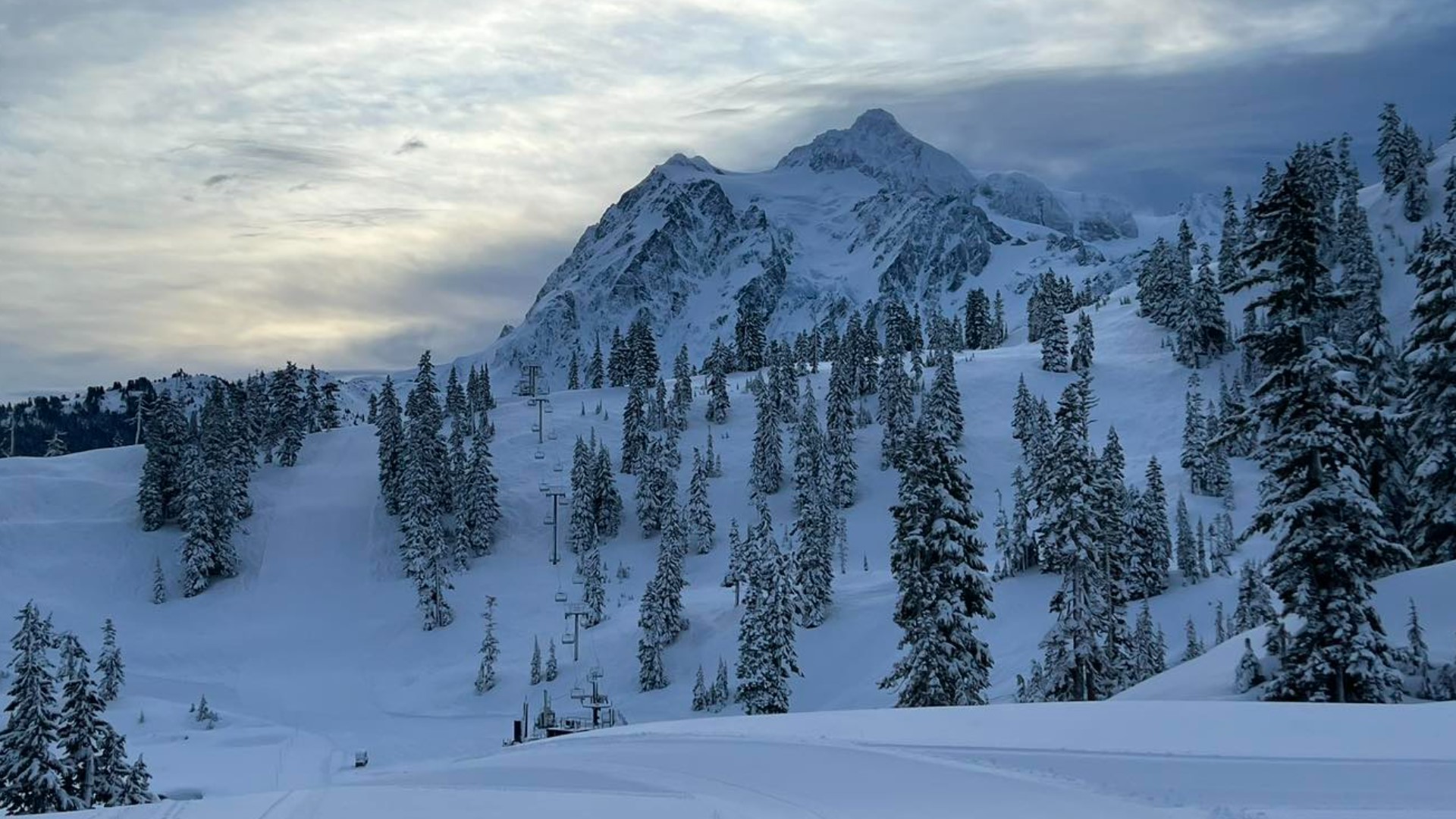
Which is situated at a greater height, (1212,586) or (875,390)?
(875,390)

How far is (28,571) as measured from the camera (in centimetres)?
9038

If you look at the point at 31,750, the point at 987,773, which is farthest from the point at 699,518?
the point at 987,773

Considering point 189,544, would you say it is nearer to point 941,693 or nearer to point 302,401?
point 302,401

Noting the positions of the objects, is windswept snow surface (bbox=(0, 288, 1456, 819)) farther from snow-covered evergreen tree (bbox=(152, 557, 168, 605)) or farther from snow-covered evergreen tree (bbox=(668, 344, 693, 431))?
snow-covered evergreen tree (bbox=(668, 344, 693, 431))

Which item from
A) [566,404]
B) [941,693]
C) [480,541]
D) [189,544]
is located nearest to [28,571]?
[189,544]

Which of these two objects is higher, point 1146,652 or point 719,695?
point 1146,652

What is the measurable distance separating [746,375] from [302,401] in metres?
63.7

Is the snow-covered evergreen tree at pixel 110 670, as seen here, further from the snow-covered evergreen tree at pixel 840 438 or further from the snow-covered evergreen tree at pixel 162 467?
the snow-covered evergreen tree at pixel 840 438

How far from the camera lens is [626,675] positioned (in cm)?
7231

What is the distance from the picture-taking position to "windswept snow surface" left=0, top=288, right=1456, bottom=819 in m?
15.2

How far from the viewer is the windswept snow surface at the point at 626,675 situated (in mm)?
15152

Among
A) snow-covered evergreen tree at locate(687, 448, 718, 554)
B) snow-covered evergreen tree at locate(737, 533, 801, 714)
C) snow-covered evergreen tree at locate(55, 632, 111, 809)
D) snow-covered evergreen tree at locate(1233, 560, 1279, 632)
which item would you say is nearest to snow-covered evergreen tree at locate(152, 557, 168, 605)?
snow-covered evergreen tree at locate(687, 448, 718, 554)

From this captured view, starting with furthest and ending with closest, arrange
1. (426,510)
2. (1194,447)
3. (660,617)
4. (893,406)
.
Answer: (893,406) < (1194,447) < (426,510) < (660,617)

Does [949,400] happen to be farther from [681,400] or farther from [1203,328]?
[1203,328]
